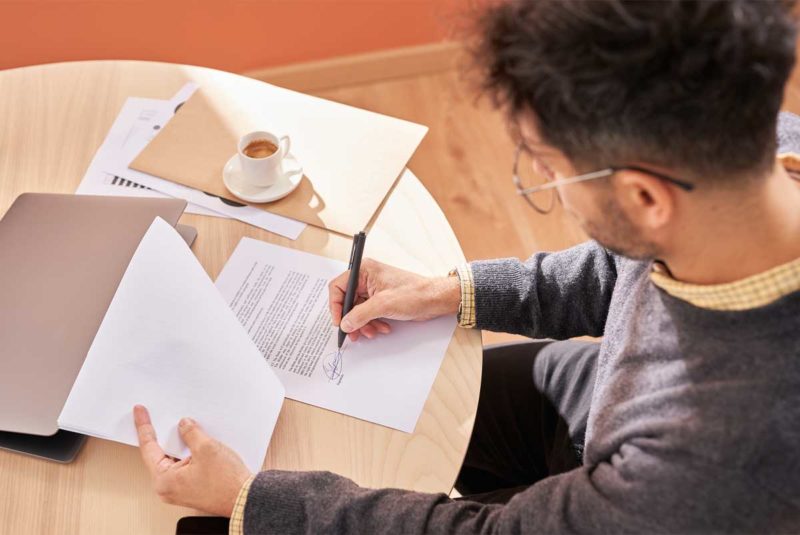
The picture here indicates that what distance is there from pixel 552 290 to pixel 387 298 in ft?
0.81

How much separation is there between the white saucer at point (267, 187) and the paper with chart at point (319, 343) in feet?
0.27

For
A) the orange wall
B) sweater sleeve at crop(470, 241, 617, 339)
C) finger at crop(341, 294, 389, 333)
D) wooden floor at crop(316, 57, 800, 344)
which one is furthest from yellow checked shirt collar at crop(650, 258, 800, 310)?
the orange wall

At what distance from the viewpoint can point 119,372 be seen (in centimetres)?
91

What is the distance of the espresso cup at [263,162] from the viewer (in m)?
1.14

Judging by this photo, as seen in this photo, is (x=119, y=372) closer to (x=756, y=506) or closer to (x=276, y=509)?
(x=276, y=509)

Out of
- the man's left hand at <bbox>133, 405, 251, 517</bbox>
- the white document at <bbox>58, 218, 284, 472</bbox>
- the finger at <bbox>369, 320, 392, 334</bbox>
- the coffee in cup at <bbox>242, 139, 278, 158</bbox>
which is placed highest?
the coffee in cup at <bbox>242, 139, 278, 158</bbox>

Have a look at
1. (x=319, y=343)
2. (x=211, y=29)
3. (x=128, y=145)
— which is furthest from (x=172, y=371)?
(x=211, y=29)

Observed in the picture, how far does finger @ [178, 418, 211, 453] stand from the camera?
2.89 feet

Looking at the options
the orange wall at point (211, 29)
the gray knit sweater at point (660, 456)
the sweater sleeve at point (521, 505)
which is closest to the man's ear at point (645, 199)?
the gray knit sweater at point (660, 456)

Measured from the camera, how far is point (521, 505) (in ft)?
2.71

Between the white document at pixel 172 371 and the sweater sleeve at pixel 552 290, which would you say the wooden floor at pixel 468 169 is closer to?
the sweater sleeve at pixel 552 290

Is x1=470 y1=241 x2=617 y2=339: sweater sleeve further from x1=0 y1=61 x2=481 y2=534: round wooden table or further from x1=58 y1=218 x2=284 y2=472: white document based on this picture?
x1=58 y1=218 x2=284 y2=472: white document

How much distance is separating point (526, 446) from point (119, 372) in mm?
619
